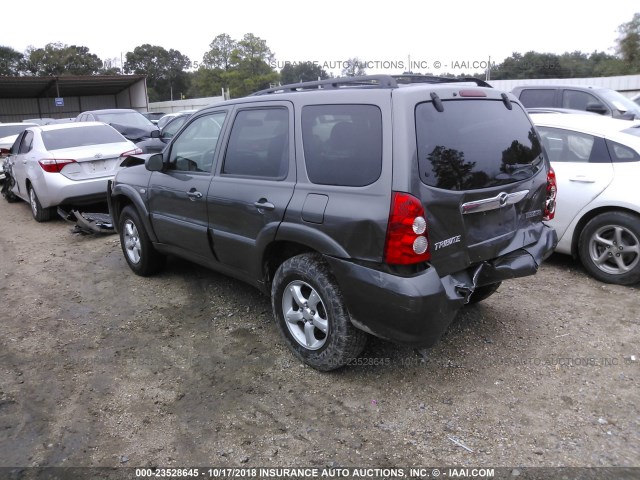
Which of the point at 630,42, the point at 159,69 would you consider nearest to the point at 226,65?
the point at 159,69

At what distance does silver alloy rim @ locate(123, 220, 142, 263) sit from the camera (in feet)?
17.9

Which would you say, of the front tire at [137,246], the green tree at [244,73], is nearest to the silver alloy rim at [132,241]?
the front tire at [137,246]

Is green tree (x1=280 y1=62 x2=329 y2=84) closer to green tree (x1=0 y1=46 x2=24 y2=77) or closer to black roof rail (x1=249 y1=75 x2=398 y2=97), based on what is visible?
black roof rail (x1=249 y1=75 x2=398 y2=97)

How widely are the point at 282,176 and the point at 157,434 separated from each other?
6.00 feet

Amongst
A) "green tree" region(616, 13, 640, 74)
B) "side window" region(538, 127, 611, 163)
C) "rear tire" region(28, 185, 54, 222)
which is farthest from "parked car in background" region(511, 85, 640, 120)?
"green tree" region(616, 13, 640, 74)

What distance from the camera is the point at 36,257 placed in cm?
667

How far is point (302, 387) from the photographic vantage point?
134 inches

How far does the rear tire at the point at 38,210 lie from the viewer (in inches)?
333

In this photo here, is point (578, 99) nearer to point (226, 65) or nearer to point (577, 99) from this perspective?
point (577, 99)

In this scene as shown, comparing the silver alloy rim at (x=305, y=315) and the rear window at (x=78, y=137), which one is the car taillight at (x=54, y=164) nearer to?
the rear window at (x=78, y=137)

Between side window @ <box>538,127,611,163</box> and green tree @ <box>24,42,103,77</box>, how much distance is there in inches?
3175

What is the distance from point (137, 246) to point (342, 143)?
3.19m

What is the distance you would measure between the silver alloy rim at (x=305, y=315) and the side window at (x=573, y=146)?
10.0 feet

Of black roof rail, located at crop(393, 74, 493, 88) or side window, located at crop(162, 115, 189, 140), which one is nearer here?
black roof rail, located at crop(393, 74, 493, 88)
